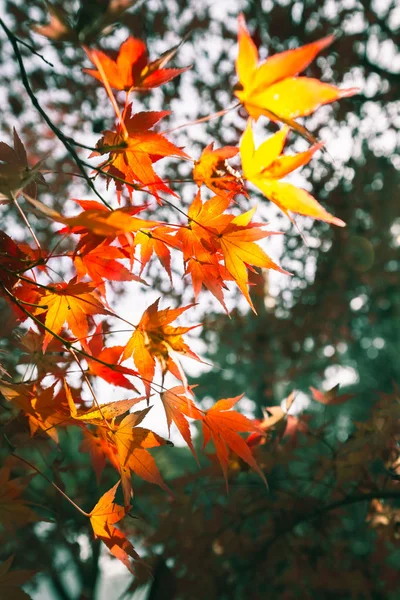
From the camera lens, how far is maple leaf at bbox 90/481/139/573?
78cm

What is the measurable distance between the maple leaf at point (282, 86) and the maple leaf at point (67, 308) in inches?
14.1

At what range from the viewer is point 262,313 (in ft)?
16.2

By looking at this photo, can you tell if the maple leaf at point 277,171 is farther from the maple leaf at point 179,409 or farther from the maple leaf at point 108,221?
the maple leaf at point 179,409

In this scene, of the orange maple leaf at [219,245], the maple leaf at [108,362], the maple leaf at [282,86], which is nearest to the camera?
the maple leaf at [282,86]

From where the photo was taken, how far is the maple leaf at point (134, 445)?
77 centimetres

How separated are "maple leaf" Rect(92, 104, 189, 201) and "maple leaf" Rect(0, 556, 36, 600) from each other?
0.58m

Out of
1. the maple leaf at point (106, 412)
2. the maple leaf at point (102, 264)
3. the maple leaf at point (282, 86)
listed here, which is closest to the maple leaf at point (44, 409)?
A: the maple leaf at point (106, 412)

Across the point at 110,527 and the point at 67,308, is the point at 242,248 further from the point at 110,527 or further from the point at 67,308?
the point at 110,527

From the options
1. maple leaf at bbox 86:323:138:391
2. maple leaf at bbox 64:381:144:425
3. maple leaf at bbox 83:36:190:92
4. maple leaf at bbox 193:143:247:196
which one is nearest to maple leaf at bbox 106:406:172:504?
maple leaf at bbox 64:381:144:425

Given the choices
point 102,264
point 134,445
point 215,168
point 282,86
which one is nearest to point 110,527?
point 134,445

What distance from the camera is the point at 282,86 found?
53 cm

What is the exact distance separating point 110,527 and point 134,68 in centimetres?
64

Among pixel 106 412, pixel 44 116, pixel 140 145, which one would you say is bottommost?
pixel 106 412

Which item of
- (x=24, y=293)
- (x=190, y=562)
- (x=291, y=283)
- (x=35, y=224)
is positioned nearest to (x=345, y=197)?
(x=291, y=283)
